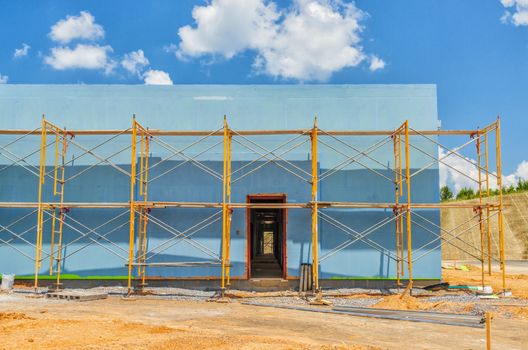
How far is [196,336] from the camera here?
855 centimetres

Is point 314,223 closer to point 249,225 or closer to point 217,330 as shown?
point 249,225

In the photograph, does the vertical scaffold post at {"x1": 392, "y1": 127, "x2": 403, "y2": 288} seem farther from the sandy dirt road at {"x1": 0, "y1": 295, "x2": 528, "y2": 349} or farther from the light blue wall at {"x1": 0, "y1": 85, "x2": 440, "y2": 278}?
the sandy dirt road at {"x1": 0, "y1": 295, "x2": 528, "y2": 349}

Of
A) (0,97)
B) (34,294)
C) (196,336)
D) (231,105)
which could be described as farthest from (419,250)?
(0,97)

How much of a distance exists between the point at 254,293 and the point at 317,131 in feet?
16.5

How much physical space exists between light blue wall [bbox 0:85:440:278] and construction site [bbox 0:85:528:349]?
0.04m

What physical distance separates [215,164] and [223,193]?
1954 millimetres

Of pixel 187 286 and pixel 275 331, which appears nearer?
pixel 275 331

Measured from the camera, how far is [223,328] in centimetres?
970

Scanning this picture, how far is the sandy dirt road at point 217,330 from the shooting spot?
799cm

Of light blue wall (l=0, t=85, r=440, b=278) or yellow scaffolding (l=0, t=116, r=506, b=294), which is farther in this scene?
light blue wall (l=0, t=85, r=440, b=278)

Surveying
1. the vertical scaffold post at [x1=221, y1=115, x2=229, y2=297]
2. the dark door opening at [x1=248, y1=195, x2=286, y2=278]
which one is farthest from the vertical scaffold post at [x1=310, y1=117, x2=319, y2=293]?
the vertical scaffold post at [x1=221, y1=115, x2=229, y2=297]

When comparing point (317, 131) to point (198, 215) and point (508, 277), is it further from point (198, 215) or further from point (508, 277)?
point (508, 277)

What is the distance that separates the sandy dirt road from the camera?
799 cm

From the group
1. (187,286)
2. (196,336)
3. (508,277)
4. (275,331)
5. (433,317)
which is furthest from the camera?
(508,277)
